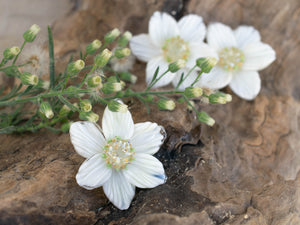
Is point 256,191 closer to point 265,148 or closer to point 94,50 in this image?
point 265,148

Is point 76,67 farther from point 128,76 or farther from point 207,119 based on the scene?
point 207,119

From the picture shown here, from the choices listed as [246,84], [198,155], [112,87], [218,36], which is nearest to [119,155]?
[112,87]

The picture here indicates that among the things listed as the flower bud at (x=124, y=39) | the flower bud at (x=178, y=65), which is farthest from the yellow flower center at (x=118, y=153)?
the flower bud at (x=124, y=39)

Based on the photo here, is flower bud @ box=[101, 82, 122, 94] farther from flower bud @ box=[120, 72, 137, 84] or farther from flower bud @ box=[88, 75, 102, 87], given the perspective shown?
flower bud @ box=[120, 72, 137, 84]

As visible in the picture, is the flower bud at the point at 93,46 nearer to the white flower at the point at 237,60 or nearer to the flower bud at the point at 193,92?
the flower bud at the point at 193,92

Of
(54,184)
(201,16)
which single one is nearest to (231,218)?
(54,184)
